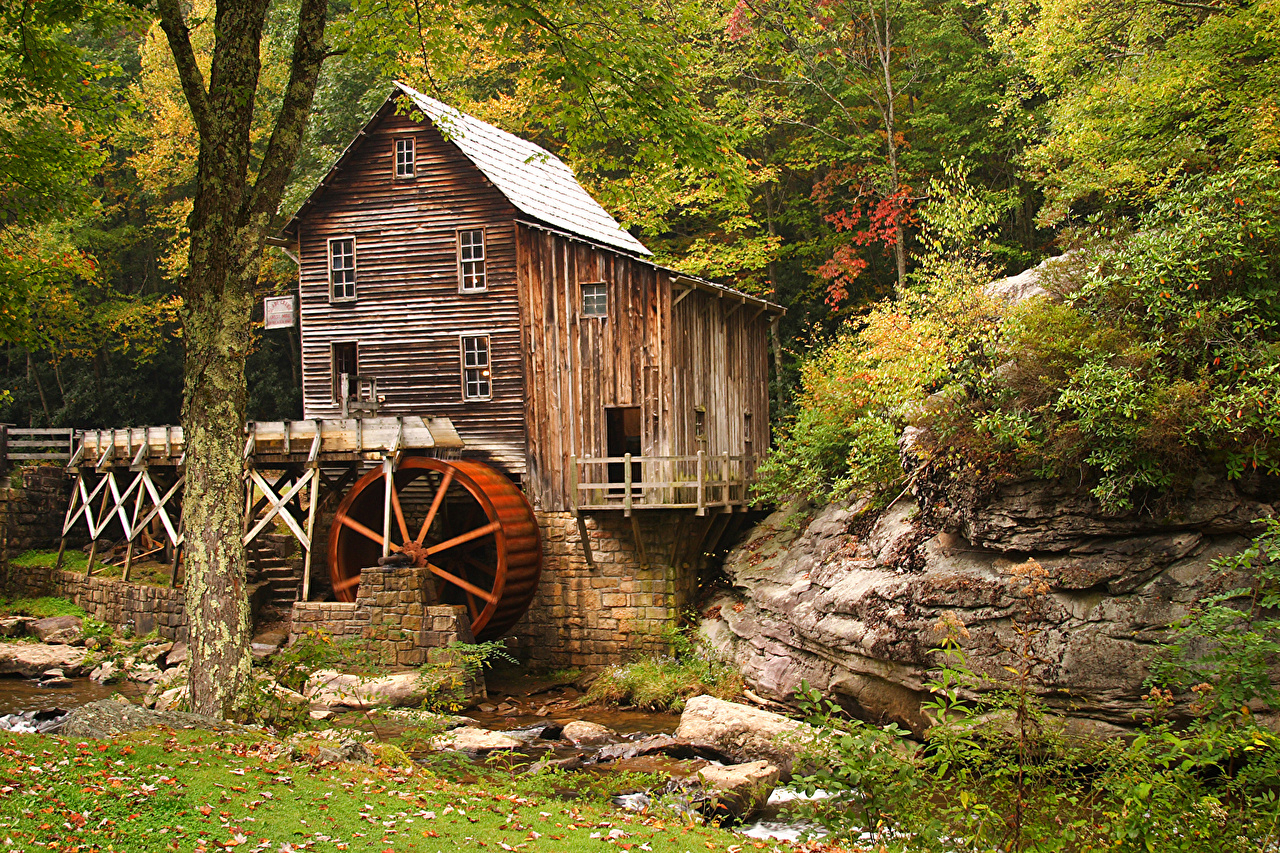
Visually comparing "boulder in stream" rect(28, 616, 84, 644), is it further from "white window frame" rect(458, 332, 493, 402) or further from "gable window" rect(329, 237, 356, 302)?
"white window frame" rect(458, 332, 493, 402)

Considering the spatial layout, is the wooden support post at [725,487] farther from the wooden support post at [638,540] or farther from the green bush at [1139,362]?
the green bush at [1139,362]

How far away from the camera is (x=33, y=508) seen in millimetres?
20750

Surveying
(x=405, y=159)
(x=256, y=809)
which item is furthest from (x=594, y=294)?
(x=256, y=809)

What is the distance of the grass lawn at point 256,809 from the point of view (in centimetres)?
504

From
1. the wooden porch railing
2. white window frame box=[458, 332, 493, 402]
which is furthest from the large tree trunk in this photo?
white window frame box=[458, 332, 493, 402]

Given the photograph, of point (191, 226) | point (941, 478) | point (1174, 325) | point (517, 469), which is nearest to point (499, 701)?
point (517, 469)

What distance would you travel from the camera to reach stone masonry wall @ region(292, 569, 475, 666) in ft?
45.3

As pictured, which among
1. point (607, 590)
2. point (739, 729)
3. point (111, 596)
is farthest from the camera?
point (111, 596)

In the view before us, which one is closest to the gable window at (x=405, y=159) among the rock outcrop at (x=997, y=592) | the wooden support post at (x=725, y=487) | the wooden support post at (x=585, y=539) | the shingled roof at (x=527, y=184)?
the shingled roof at (x=527, y=184)

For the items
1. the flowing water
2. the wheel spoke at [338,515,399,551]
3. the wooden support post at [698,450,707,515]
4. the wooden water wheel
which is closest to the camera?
the flowing water

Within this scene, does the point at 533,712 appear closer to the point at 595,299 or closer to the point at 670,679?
the point at 670,679

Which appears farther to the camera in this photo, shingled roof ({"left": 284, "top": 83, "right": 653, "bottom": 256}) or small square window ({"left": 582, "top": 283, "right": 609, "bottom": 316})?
shingled roof ({"left": 284, "top": 83, "right": 653, "bottom": 256})

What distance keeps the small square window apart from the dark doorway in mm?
1635

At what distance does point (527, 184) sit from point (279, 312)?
17.9 feet
